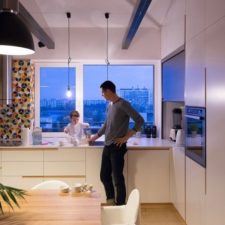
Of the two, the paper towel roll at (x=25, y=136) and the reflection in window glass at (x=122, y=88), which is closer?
the paper towel roll at (x=25, y=136)

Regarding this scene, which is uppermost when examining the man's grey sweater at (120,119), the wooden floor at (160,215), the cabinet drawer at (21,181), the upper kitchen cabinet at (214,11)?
the upper kitchen cabinet at (214,11)

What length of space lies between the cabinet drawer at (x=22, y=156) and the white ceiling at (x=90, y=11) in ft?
6.40

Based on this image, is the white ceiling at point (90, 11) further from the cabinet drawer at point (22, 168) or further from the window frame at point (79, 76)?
the cabinet drawer at point (22, 168)

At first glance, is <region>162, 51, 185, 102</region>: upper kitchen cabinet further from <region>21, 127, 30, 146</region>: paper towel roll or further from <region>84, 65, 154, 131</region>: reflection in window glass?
<region>21, 127, 30, 146</region>: paper towel roll

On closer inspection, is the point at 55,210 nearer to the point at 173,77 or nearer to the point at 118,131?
the point at 118,131

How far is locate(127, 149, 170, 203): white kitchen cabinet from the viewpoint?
15.0 feet

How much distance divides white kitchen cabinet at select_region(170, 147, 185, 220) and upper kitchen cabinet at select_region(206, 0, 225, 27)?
162cm

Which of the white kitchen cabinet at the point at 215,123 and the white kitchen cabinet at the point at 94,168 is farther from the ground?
the white kitchen cabinet at the point at 215,123

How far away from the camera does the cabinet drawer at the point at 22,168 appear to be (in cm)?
457

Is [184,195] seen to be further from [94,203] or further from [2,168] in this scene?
[2,168]

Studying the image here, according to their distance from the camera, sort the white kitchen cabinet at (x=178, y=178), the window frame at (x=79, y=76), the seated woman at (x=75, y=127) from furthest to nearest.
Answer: the window frame at (x=79, y=76)
the seated woman at (x=75, y=127)
the white kitchen cabinet at (x=178, y=178)

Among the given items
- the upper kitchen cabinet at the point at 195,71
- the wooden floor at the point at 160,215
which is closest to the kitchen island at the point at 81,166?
the wooden floor at the point at 160,215

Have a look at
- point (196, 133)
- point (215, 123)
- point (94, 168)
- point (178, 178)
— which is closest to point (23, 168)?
point (94, 168)

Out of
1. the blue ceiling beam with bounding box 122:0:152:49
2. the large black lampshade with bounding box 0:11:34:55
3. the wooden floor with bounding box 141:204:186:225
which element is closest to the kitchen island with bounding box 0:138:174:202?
the wooden floor with bounding box 141:204:186:225
